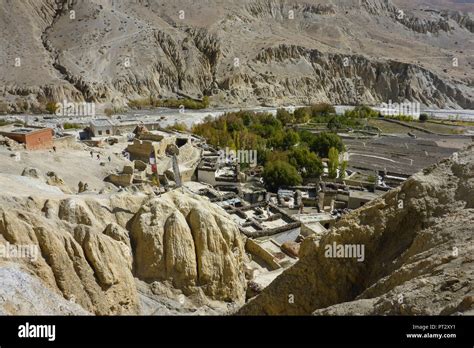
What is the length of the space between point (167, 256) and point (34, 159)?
58.6 ft

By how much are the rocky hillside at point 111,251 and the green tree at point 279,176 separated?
62.1 feet

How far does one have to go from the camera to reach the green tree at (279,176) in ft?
117

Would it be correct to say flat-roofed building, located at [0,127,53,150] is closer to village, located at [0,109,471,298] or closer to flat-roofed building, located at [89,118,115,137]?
village, located at [0,109,471,298]

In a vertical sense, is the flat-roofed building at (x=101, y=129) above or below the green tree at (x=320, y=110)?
below

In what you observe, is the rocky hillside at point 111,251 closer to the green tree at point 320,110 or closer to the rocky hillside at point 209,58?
the rocky hillside at point 209,58

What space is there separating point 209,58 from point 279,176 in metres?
54.3

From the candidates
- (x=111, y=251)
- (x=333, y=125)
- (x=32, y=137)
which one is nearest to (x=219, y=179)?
(x=32, y=137)

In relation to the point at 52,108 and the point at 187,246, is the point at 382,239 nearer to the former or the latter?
the point at 187,246

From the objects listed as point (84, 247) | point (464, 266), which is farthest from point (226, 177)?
point (464, 266)

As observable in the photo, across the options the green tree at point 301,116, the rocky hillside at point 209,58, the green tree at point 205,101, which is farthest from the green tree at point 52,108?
the green tree at point 301,116


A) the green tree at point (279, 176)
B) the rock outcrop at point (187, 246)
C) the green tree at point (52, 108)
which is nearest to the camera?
the rock outcrop at point (187, 246)

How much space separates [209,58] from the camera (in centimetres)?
8475

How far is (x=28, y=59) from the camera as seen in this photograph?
7006 centimetres

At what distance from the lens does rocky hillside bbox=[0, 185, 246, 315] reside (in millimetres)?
10688
